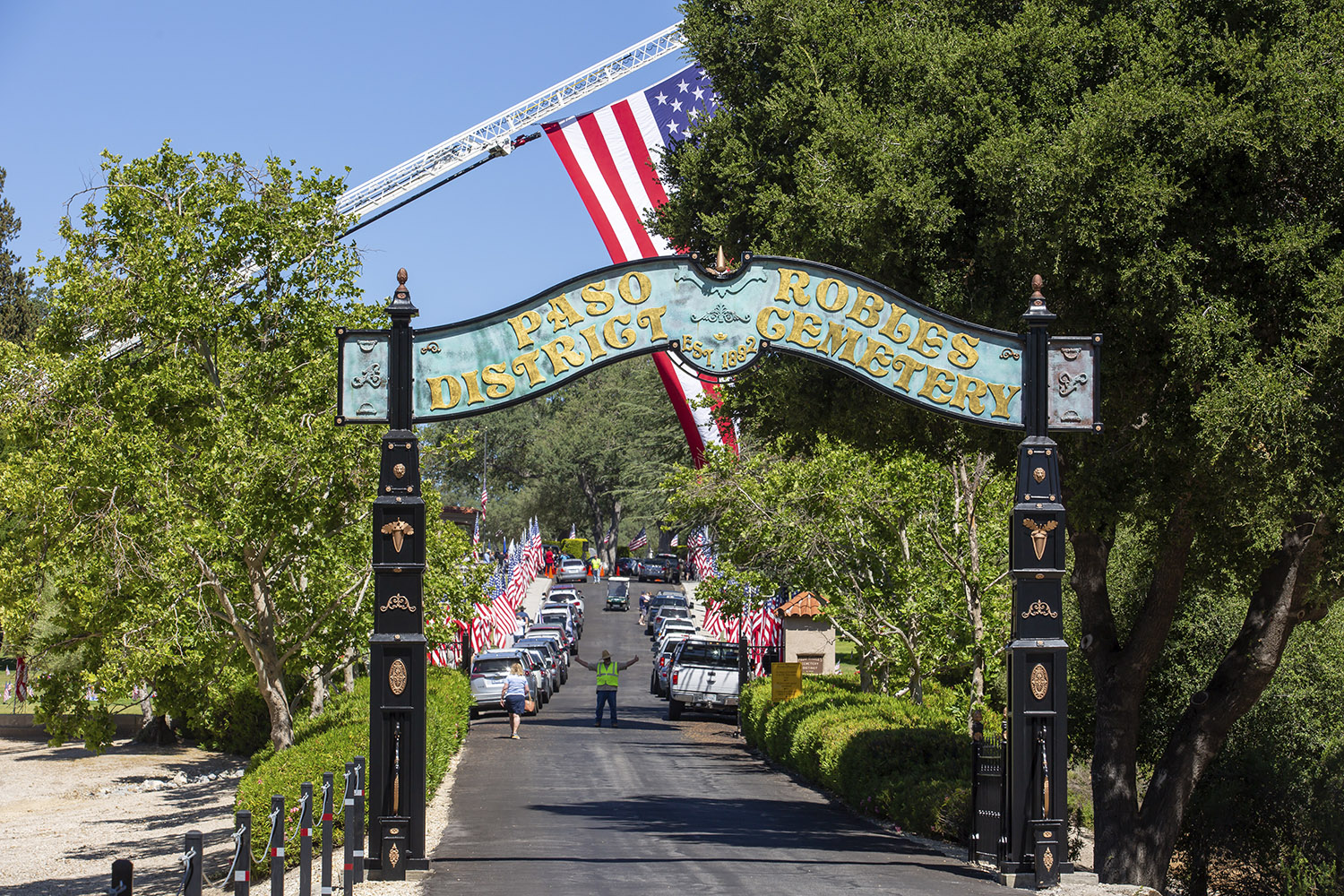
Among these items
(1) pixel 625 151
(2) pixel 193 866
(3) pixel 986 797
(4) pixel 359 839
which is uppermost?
(1) pixel 625 151

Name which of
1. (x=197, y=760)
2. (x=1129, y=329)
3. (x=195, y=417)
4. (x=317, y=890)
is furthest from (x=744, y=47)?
(x=197, y=760)

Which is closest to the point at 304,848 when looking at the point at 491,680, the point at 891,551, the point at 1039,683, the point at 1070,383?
the point at 1039,683

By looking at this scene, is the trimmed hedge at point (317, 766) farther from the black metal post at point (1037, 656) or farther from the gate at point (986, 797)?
the black metal post at point (1037, 656)

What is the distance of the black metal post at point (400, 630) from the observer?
10.3 metres

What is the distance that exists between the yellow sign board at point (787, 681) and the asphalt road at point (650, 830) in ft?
4.41

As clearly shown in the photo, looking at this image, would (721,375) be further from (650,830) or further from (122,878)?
(650,830)

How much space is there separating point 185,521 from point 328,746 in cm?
393

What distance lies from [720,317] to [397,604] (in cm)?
347

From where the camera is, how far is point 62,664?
103 feet

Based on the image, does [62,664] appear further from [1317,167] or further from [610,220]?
[1317,167]

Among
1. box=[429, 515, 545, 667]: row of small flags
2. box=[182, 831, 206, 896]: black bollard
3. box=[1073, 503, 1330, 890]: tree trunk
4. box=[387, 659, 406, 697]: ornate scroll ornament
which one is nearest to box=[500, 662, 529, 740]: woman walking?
box=[429, 515, 545, 667]: row of small flags

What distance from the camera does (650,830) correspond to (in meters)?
14.9

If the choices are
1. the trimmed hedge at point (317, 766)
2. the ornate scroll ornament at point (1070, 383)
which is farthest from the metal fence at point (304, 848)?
the ornate scroll ornament at point (1070, 383)

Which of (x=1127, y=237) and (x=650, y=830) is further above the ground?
(x=1127, y=237)
